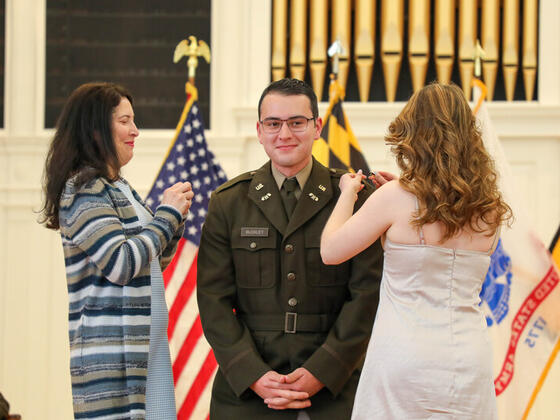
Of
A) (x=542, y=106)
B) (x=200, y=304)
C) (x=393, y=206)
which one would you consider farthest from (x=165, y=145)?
(x=393, y=206)

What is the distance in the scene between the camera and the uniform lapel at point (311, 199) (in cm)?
266

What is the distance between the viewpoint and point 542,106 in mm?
5043

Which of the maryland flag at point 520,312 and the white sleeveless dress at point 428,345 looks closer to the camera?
the white sleeveless dress at point 428,345

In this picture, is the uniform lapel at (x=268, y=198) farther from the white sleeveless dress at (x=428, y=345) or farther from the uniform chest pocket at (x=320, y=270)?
the white sleeveless dress at (x=428, y=345)

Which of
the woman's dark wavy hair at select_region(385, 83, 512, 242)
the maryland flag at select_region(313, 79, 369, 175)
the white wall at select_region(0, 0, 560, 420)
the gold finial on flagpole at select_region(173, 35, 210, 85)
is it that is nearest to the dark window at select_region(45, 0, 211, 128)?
the white wall at select_region(0, 0, 560, 420)

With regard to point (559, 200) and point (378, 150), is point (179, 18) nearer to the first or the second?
point (378, 150)

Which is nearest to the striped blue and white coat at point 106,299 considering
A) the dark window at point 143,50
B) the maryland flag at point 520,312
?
the maryland flag at point 520,312

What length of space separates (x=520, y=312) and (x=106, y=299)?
2.26 metres

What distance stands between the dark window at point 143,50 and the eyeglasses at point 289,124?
271 cm

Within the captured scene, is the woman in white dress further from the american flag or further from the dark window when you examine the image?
the dark window

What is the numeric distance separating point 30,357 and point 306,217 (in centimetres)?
325

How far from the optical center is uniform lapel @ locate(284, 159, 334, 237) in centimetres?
266

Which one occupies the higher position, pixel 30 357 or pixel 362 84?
pixel 362 84

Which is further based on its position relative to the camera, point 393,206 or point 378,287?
point 378,287
